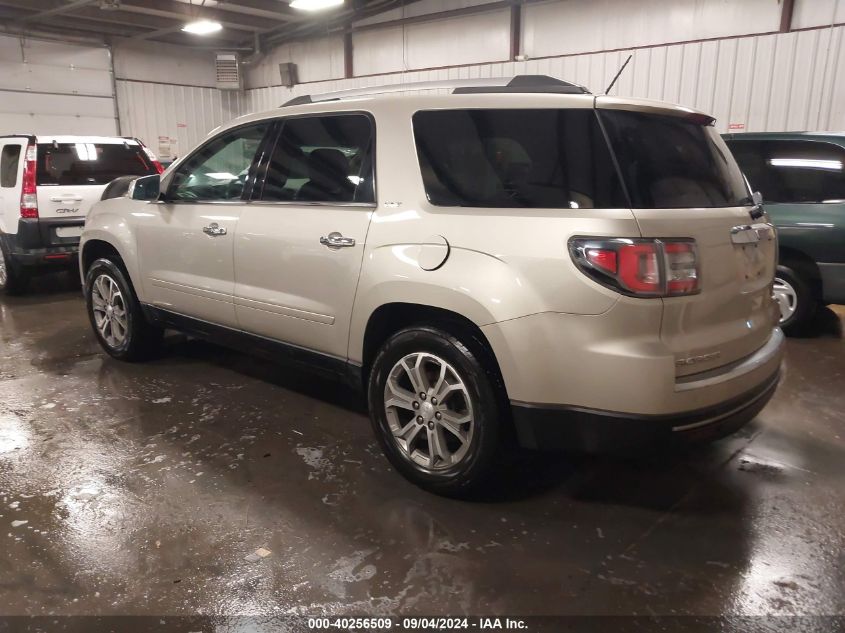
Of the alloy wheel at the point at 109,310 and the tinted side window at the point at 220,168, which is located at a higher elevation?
the tinted side window at the point at 220,168

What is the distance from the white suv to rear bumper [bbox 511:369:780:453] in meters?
6.27

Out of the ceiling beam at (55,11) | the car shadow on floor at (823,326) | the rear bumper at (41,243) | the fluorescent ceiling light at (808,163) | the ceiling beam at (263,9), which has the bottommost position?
the car shadow on floor at (823,326)

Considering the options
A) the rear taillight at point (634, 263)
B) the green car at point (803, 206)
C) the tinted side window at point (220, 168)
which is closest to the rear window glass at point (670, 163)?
the rear taillight at point (634, 263)

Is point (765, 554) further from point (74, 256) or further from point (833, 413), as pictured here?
point (74, 256)

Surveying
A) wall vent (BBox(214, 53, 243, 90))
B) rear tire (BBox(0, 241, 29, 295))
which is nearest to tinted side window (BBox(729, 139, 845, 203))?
rear tire (BBox(0, 241, 29, 295))

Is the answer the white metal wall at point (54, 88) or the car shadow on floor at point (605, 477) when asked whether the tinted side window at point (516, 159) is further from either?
the white metal wall at point (54, 88)

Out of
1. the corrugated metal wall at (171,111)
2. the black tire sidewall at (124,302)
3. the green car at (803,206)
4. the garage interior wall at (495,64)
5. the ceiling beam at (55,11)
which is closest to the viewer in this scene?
the black tire sidewall at (124,302)

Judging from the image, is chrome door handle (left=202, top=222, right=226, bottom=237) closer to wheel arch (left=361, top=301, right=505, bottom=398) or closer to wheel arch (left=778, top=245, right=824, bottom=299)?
wheel arch (left=361, top=301, right=505, bottom=398)

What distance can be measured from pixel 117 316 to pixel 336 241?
8.01 feet

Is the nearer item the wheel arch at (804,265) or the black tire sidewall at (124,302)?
the black tire sidewall at (124,302)

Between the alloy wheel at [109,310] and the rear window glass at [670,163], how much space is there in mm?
3580

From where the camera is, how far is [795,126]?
25.5 feet

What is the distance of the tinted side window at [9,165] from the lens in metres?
6.81

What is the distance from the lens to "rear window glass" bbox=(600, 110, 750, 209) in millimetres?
2254
